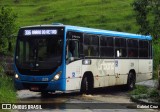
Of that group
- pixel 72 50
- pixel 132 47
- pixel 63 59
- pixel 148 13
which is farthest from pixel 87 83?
pixel 132 47

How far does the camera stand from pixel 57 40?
1809 centimetres

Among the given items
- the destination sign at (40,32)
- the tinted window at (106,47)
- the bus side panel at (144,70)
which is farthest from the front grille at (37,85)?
the bus side panel at (144,70)

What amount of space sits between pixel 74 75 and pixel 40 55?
5.30 ft

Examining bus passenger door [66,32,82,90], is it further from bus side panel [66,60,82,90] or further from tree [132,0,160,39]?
tree [132,0,160,39]

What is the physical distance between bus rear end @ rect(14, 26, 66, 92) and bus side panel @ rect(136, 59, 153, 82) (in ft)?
25.9

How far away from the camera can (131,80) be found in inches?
945

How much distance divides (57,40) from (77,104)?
119 inches

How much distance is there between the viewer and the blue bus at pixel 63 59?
17828 mm

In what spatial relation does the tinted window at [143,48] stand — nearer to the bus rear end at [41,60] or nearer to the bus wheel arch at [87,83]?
the bus wheel arch at [87,83]

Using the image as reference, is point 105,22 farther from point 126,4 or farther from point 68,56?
point 68,56

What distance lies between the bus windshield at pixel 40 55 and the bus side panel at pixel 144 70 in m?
7.93

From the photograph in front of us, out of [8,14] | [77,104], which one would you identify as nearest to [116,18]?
[8,14]

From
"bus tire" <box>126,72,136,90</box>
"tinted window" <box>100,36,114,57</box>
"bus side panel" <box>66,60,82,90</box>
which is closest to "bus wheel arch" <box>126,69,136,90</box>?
"bus tire" <box>126,72,136,90</box>

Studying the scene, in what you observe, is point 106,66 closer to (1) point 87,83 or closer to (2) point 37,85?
(1) point 87,83
